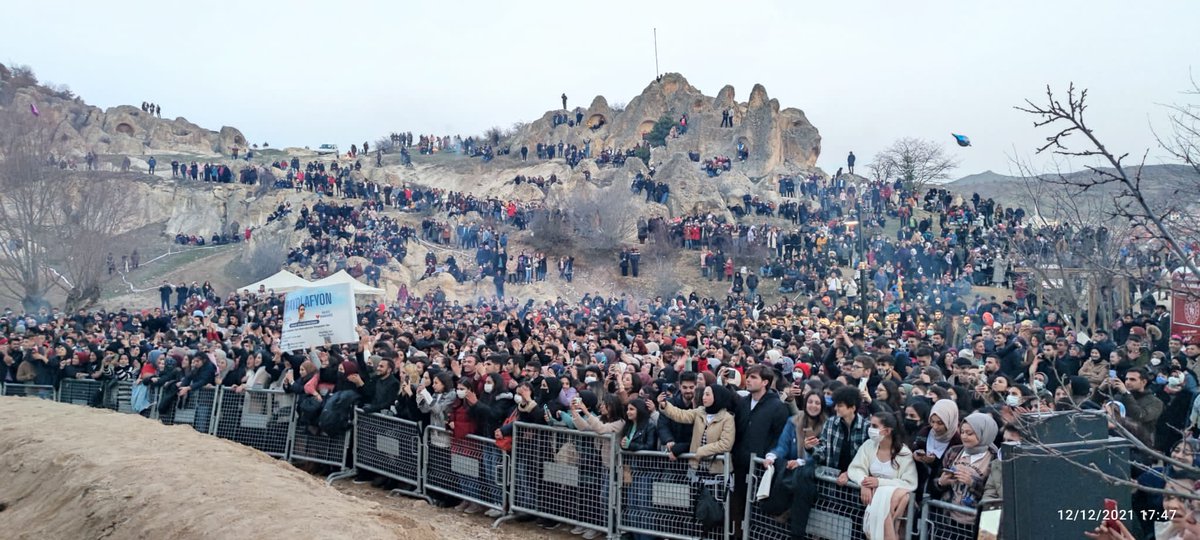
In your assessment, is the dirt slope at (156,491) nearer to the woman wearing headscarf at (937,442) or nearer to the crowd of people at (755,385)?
the crowd of people at (755,385)

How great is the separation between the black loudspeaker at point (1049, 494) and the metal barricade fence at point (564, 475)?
4484mm

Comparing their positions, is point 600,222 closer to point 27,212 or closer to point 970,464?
point 27,212

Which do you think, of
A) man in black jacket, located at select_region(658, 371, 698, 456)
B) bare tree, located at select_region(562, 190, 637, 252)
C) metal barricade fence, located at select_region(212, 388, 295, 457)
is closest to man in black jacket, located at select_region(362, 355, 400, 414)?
metal barricade fence, located at select_region(212, 388, 295, 457)

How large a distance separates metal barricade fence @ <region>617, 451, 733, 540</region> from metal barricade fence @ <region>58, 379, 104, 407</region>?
1110cm

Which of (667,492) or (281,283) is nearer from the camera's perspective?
(667,492)

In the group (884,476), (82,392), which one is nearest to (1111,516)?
(884,476)

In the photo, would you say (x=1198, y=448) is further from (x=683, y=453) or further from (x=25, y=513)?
(x=25, y=513)

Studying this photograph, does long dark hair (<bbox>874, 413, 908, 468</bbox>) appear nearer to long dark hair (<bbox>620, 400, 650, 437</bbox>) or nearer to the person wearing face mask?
the person wearing face mask

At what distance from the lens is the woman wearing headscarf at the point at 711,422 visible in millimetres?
7355

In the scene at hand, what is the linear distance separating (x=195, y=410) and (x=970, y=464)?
35.8ft

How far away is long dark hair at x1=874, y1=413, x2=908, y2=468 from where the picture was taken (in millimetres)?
6137

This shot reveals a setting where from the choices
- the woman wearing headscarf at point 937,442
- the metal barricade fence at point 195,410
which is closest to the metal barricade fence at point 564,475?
the woman wearing headscarf at point 937,442

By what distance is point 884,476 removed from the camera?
20.1 ft

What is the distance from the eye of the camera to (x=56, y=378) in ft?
51.3
